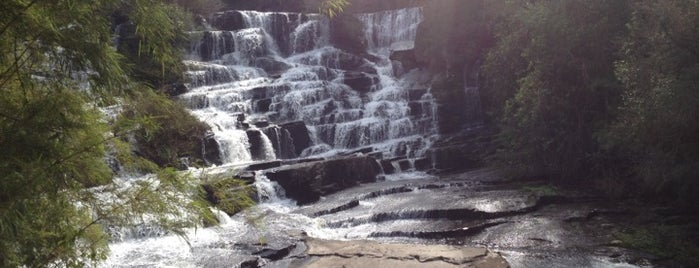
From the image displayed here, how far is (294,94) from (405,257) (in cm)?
1897

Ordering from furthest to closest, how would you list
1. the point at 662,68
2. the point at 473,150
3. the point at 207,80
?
the point at 207,80 < the point at 473,150 < the point at 662,68

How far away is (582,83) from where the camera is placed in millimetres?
15273

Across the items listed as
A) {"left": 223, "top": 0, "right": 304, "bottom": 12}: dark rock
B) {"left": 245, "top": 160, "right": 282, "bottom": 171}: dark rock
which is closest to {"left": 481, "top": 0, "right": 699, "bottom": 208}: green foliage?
{"left": 245, "top": 160, "right": 282, "bottom": 171}: dark rock

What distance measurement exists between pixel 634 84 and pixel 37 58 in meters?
11.6

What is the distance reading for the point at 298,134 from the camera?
79.1ft

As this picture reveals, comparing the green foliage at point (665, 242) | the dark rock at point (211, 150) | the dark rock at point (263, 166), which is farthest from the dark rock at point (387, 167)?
the green foliage at point (665, 242)

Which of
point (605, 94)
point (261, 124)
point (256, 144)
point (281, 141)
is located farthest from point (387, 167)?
point (605, 94)

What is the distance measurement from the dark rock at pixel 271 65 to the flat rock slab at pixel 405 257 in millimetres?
23442

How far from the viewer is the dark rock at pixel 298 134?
23938 mm

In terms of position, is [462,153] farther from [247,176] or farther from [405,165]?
[247,176]

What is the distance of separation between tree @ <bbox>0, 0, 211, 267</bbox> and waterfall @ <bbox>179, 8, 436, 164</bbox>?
58.2ft

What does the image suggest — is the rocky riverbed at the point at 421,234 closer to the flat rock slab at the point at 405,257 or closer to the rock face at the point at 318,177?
the flat rock slab at the point at 405,257

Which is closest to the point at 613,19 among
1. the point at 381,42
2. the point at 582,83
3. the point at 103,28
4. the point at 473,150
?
the point at 582,83

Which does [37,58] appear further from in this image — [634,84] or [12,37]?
[634,84]
